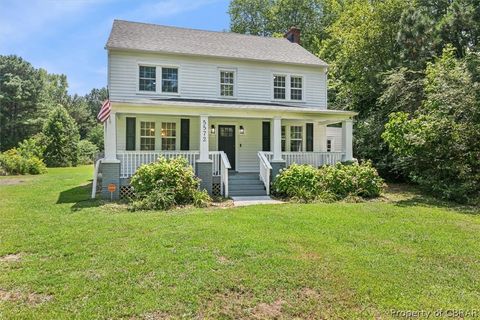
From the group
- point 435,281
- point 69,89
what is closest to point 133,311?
point 435,281

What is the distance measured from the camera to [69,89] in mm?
61375

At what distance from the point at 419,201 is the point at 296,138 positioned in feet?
21.3

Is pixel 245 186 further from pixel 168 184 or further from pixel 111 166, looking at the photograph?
pixel 111 166

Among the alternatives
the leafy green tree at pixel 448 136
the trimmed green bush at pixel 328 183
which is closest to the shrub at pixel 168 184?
the trimmed green bush at pixel 328 183

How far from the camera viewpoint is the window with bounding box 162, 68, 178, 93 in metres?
14.6

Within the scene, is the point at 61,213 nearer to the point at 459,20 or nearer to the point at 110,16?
the point at 110,16

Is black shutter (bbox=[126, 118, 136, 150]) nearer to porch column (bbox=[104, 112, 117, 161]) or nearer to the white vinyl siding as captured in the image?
the white vinyl siding

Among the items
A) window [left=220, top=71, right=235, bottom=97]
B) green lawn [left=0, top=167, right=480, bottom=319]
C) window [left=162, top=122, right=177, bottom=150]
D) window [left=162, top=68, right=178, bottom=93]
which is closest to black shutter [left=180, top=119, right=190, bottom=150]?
window [left=162, top=122, right=177, bottom=150]

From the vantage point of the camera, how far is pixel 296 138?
650 inches

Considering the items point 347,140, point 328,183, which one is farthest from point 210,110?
point 347,140

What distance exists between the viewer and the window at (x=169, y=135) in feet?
47.1

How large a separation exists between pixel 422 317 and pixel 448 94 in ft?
34.8

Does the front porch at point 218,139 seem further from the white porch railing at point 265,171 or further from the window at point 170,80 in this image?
the window at point 170,80

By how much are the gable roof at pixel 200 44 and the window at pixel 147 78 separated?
0.82m
